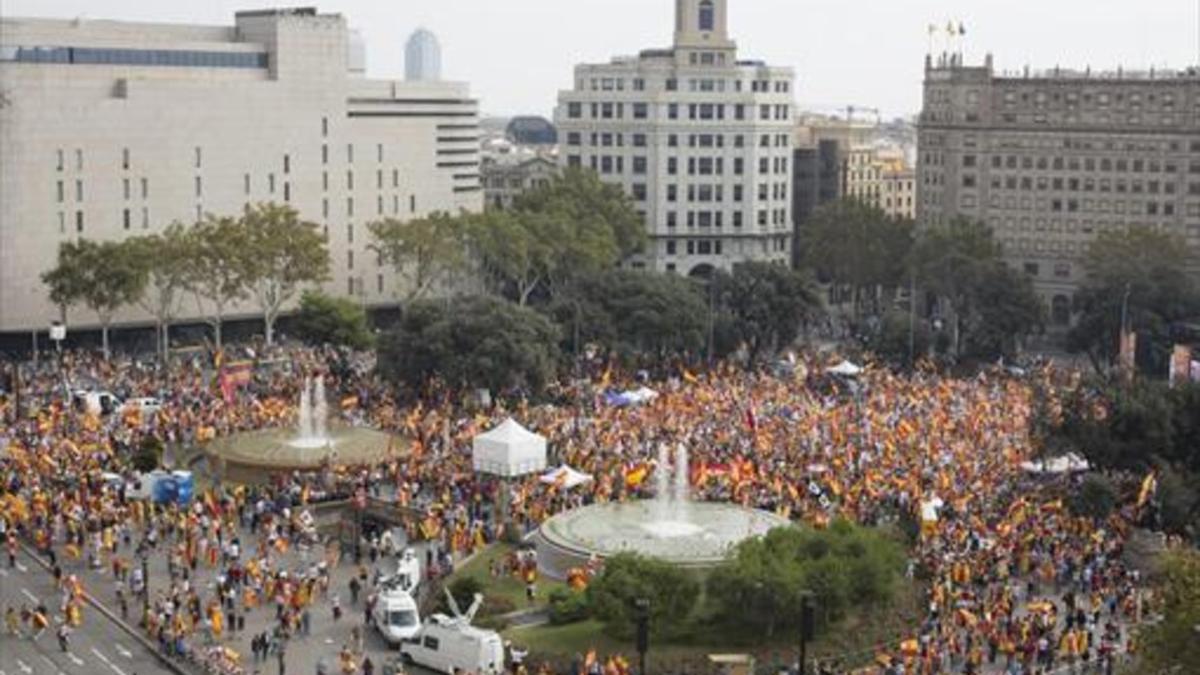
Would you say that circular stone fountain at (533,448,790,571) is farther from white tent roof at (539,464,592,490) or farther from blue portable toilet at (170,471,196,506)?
blue portable toilet at (170,471,196,506)

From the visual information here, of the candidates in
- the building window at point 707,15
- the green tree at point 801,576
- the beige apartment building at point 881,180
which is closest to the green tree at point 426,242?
the building window at point 707,15

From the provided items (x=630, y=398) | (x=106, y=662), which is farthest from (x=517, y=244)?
(x=106, y=662)

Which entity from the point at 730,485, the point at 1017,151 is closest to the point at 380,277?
the point at 1017,151

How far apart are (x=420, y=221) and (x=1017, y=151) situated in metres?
48.0

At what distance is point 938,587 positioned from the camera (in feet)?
151

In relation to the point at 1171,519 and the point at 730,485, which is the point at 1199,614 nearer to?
the point at 1171,519

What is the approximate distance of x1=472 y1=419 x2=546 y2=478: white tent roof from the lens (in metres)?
56.7

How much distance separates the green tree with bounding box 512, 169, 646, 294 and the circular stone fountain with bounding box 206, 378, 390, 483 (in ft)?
105

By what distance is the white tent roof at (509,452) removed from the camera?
56.7m

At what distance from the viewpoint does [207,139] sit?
99.2m

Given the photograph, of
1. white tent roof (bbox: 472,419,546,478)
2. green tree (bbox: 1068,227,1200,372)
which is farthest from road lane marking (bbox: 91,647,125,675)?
green tree (bbox: 1068,227,1200,372)

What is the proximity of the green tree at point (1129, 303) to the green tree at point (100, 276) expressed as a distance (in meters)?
49.2

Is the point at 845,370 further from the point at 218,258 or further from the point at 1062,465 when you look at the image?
the point at 218,258

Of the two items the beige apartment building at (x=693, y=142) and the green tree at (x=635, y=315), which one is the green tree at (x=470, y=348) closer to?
the green tree at (x=635, y=315)
